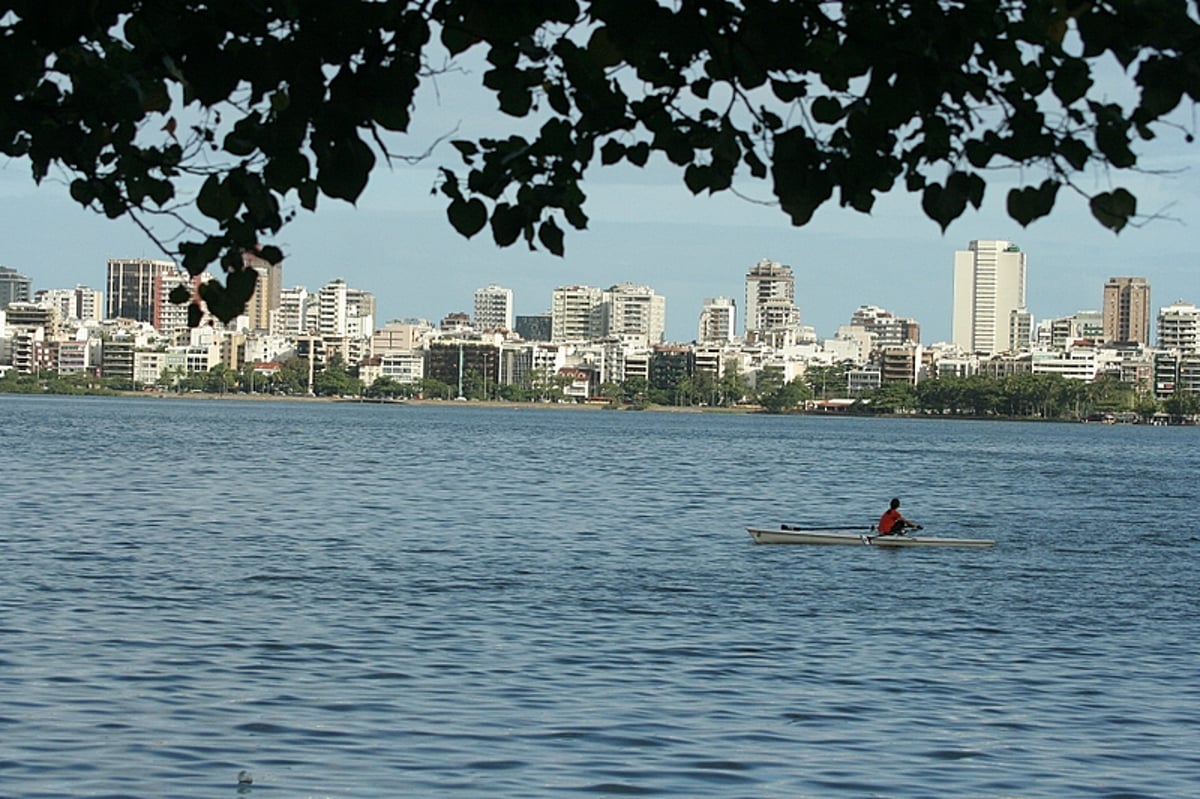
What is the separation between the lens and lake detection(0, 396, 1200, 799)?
16.1m

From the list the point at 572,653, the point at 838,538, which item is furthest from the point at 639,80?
the point at 838,538

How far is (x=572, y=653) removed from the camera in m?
22.6

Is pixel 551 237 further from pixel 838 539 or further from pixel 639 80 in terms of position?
pixel 838 539

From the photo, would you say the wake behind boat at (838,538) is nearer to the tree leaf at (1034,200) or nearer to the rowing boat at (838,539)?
the rowing boat at (838,539)

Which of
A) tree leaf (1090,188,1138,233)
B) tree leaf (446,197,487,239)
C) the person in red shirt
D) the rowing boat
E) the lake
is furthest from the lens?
the person in red shirt

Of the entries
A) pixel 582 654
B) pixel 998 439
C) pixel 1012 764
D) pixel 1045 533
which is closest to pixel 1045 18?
pixel 1012 764

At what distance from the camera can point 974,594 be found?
3194 centimetres

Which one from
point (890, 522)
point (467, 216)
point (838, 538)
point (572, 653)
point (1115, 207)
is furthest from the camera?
point (890, 522)

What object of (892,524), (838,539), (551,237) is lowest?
(838,539)

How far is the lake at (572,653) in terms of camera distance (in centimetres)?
1611

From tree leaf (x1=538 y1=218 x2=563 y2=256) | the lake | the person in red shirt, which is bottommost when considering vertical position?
the lake

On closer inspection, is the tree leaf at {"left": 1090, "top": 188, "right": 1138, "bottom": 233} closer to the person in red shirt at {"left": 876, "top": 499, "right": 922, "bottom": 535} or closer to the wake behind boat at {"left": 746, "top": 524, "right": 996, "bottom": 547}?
the wake behind boat at {"left": 746, "top": 524, "right": 996, "bottom": 547}

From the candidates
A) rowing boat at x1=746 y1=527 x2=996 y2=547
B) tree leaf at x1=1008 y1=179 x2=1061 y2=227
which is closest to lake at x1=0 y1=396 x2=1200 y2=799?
rowing boat at x1=746 y1=527 x2=996 y2=547

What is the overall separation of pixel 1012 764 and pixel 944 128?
10.7 m
